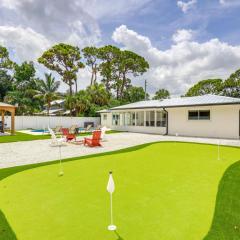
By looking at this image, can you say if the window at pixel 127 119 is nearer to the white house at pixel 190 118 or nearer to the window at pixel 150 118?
the white house at pixel 190 118

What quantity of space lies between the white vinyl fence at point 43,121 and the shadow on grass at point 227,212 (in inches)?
1068

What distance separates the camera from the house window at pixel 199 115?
19.3 meters

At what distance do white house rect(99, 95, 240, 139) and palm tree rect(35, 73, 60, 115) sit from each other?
515 inches

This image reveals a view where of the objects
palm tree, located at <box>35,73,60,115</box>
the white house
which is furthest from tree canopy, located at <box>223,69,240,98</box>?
palm tree, located at <box>35,73,60,115</box>

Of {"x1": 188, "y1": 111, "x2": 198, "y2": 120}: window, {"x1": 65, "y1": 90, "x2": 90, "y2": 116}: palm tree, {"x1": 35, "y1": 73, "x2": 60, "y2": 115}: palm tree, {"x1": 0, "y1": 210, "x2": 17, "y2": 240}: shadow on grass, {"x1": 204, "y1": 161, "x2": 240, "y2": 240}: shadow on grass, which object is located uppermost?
{"x1": 35, "y1": 73, "x2": 60, "y2": 115}: palm tree

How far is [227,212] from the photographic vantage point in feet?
13.5

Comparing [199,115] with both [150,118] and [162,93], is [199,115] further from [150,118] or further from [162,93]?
[162,93]

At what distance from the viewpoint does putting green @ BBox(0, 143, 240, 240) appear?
3.47 meters

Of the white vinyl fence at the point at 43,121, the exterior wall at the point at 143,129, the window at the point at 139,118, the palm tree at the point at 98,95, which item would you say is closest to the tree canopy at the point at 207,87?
the palm tree at the point at 98,95

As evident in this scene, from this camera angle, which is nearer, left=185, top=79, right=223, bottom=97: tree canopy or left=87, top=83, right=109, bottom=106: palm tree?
left=87, top=83, right=109, bottom=106: palm tree

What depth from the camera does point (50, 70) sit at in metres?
38.8

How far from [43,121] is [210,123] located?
22.2 m

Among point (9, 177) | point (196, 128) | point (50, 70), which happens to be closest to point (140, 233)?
point (9, 177)

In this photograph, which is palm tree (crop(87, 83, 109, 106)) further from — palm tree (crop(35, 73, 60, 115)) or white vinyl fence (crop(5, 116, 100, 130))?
palm tree (crop(35, 73, 60, 115))
